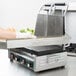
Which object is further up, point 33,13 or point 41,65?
point 33,13

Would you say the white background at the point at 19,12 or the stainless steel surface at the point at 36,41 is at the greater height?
the white background at the point at 19,12

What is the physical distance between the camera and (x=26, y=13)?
8.05 ft

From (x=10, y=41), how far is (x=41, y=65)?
0.29 m

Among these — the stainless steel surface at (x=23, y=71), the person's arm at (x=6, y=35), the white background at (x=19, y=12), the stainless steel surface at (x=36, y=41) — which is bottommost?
the stainless steel surface at (x=23, y=71)

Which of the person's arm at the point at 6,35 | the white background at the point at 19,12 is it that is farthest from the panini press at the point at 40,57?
the white background at the point at 19,12

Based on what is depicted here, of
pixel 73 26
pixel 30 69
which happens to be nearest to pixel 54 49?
pixel 30 69

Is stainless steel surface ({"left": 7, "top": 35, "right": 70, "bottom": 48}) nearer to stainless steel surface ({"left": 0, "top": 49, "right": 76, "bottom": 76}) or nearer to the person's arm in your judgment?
the person's arm

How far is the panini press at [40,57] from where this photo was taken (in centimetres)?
109

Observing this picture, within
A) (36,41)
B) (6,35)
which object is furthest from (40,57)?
(6,35)

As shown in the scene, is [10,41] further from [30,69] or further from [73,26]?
[73,26]

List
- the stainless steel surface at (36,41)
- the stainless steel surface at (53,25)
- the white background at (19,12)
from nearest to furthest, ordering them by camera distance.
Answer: the stainless steel surface at (36,41) < the stainless steel surface at (53,25) < the white background at (19,12)

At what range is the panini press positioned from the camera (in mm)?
1089

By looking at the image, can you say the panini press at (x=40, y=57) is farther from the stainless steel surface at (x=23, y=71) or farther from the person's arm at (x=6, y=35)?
the person's arm at (x=6, y=35)

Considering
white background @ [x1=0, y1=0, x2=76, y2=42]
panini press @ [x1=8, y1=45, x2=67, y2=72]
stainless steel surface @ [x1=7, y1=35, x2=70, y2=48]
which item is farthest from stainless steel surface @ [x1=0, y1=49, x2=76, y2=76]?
white background @ [x1=0, y1=0, x2=76, y2=42]
